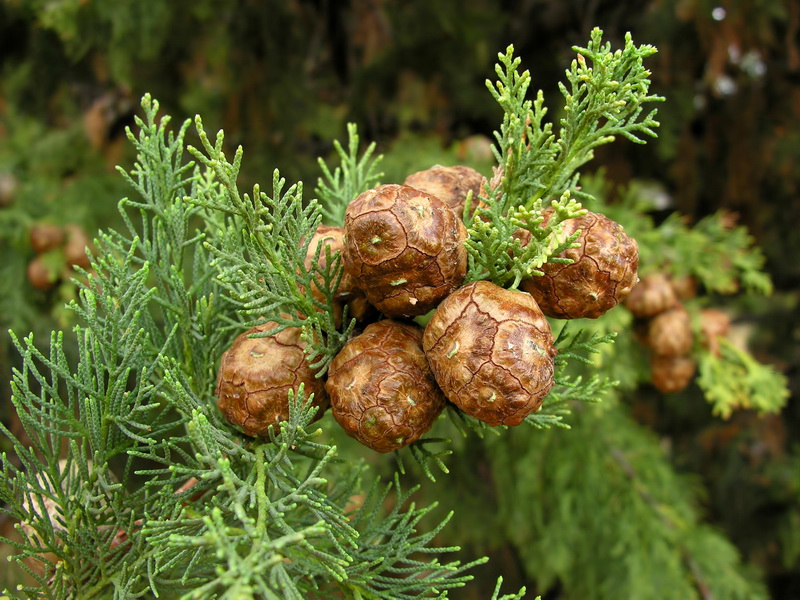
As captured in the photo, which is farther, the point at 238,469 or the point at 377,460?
the point at 377,460

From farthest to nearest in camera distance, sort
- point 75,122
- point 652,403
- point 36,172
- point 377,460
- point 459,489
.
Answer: point 652,403
point 75,122
point 36,172
point 459,489
point 377,460

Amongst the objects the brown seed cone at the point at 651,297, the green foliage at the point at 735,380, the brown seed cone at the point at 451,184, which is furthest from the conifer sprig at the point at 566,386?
the green foliage at the point at 735,380

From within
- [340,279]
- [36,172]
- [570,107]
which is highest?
[570,107]

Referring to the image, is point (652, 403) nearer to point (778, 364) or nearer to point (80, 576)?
point (778, 364)

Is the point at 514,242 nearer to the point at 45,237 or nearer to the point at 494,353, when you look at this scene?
the point at 494,353

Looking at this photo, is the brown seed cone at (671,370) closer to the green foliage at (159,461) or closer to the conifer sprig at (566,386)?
the conifer sprig at (566,386)

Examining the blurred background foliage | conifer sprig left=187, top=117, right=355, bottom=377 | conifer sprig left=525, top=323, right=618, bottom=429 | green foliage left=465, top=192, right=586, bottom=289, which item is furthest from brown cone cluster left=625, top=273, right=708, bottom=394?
conifer sprig left=187, top=117, right=355, bottom=377

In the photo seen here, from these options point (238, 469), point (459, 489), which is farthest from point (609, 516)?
point (238, 469)

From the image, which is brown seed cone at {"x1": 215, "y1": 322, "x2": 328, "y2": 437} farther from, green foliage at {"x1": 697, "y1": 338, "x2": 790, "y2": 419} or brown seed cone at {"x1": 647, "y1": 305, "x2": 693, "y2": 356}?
green foliage at {"x1": 697, "y1": 338, "x2": 790, "y2": 419}
